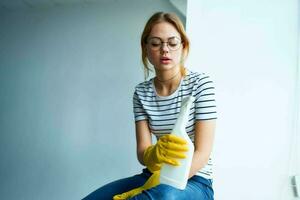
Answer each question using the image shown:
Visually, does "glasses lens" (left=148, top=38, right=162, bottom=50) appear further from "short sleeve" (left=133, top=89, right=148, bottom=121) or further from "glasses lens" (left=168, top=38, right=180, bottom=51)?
"short sleeve" (left=133, top=89, right=148, bottom=121)

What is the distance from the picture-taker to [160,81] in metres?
1.03

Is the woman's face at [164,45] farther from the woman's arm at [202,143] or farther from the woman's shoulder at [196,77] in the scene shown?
the woman's arm at [202,143]

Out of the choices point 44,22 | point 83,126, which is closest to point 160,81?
point 83,126

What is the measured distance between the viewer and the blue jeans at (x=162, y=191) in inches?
28.0

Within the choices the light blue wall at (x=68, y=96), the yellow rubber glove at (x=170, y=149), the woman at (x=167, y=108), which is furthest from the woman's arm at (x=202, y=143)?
the light blue wall at (x=68, y=96)

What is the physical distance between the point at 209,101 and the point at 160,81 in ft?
0.63

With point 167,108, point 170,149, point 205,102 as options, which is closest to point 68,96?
point 167,108

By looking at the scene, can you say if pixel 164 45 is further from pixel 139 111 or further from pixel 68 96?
pixel 68 96

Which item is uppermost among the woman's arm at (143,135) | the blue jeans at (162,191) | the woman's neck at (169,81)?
the woman's neck at (169,81)

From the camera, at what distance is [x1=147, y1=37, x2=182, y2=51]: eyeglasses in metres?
0.96

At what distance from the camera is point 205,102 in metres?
0.91

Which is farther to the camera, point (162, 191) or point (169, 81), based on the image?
point (169, 81)

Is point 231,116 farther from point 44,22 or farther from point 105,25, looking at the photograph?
point 44,22

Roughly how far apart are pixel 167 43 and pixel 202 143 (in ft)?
1.04
